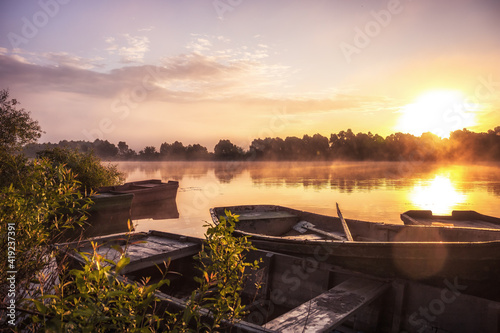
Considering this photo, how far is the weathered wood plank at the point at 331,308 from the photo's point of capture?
4.53 meters

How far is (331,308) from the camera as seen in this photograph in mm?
5078

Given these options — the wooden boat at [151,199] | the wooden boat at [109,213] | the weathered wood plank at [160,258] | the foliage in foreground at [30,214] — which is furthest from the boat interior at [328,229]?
the wooden boat at [151,199]

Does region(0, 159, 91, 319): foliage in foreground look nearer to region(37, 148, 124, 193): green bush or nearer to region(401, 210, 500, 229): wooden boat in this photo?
region(401, 210, 500, 229): wooden boat

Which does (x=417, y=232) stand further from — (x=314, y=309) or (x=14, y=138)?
(x=14, y=138)

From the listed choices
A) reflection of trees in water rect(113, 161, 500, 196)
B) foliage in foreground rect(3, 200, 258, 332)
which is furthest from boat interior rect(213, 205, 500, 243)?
reflection of trees in water rect(113, 161, 500, 196)

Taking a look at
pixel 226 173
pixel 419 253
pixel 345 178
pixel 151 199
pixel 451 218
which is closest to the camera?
pixel 419 253

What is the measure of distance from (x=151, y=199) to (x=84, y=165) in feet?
17.7

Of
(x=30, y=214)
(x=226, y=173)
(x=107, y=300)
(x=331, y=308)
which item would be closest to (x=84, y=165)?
(x=30, y=214)

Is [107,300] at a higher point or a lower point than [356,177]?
higher

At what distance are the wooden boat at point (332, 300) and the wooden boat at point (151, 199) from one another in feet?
49.4

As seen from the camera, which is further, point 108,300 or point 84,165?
point 84,165

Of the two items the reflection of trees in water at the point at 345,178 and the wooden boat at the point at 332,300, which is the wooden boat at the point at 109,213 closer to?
the wooden boat at the point at 332,300

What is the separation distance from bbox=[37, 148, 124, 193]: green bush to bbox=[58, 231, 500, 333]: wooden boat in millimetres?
17337

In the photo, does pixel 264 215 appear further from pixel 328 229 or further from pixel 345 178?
pixel 345 178
